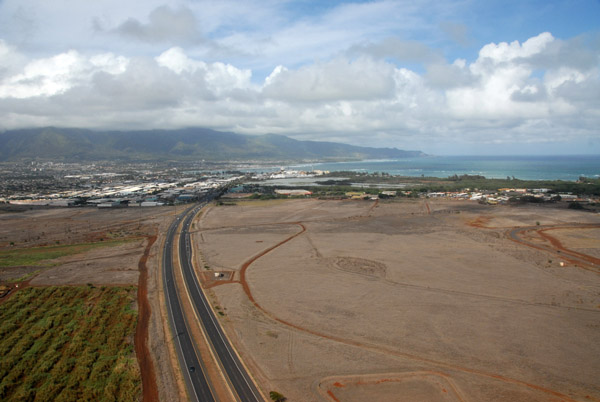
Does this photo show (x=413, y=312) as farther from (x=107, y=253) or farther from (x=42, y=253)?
(x=42, y=253)

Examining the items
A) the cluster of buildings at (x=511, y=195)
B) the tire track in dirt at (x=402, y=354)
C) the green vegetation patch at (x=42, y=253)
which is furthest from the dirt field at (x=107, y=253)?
the cluster of buildings at (x=511, y=195)

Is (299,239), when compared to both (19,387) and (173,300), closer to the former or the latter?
(173,300)

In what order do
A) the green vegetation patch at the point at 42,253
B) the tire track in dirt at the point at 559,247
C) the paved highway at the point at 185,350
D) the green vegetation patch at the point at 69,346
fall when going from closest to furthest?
the green vegetation patch at the point at 69,346, the paved highway at the point at 185,350, the tire track in dirt at the point at 559,247, the green vegetation patch at the point at 42,253

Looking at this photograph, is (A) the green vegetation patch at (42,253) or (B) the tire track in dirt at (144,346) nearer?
(B) the tire track in dirt at (144,346)

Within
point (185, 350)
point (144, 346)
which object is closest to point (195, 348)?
point (185, 350)

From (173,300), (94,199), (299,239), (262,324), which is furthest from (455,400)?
(94,199)

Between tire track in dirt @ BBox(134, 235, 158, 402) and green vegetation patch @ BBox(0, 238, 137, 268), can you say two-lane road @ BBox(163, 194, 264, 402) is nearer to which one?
tire track in dirt @ BBox(134, 235, 158, 402)

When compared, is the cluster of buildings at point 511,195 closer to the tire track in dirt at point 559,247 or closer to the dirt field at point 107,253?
the tire track in dirt at point 559,247

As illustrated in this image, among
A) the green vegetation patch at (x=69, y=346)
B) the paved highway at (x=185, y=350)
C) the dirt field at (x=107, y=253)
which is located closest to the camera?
the green vegetation patch at (x=69, y=346)
